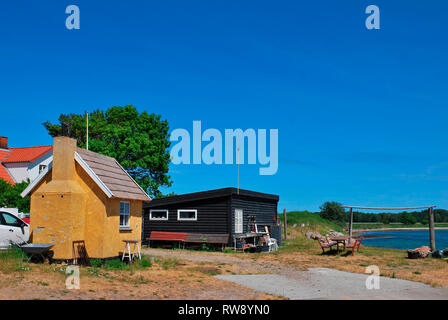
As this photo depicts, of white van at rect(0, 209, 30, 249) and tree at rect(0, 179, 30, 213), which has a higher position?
tree at rect(0, 179, 30, 213)

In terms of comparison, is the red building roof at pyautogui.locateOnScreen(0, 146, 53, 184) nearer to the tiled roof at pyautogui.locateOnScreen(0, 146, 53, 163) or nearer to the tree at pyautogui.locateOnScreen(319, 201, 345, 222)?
the tiled roof at pyautogui.locateOnScreen(0, 146, 53, 163)

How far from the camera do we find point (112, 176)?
17.2 metres

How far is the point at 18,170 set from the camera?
42031 mm

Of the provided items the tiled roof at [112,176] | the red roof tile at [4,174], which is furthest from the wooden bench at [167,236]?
the red roof tile at [4,174]

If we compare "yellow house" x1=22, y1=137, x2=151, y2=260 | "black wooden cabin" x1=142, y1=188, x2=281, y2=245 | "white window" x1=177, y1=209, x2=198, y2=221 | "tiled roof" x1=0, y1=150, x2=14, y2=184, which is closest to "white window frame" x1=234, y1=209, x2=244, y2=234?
"black wooden cabin" x1=142, y1=188, x2=281, y2=245

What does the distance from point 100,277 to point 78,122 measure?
33.7 meters

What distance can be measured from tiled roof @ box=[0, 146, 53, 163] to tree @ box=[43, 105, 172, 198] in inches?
196

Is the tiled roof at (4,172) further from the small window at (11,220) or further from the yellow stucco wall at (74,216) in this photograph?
the yellow stucco wall at (74,216)

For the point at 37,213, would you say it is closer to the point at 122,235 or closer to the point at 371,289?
the point at 122,235

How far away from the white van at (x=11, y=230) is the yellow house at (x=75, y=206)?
2362 mm

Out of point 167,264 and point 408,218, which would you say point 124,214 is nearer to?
point 167,264

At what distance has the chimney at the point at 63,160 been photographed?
624 inches

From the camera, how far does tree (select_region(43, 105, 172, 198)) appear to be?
36666 mm
